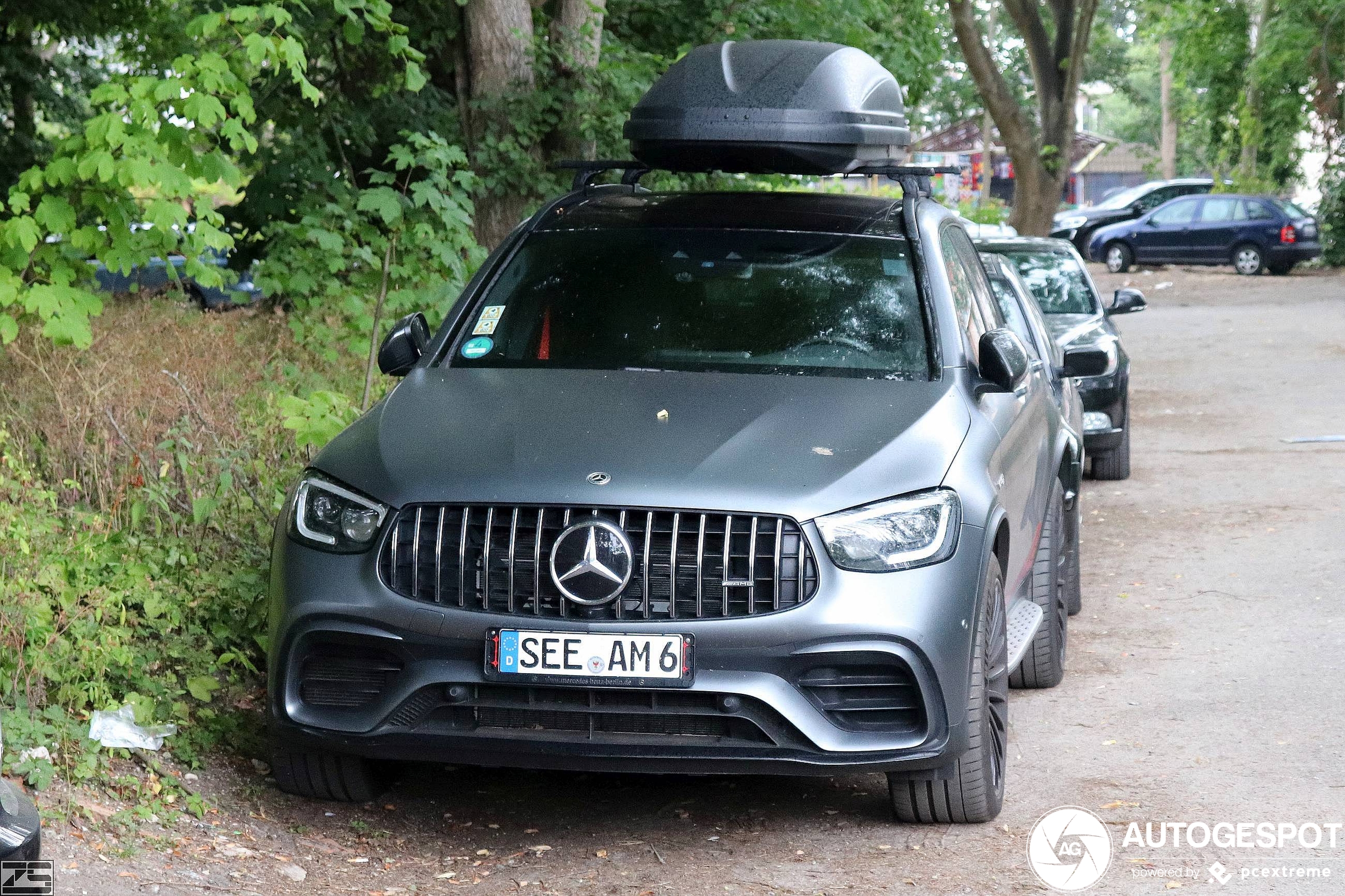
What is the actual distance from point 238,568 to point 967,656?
125 inches

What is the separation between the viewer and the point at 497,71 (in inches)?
447

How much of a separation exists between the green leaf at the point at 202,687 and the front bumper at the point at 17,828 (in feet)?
7.63

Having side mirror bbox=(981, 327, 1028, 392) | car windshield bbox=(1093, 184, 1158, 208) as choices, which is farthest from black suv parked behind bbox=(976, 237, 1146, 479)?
car windshield bbox=(1093, 184, 1158, 208)

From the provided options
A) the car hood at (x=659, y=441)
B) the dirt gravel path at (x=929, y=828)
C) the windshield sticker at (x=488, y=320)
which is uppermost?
the windshield sticker at (x=488, y=320)

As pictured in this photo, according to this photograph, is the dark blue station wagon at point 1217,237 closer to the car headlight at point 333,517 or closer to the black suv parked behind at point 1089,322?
the black suv parked behind at point 1089,322

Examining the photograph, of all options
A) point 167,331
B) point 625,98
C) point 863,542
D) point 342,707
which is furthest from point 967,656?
point 625,98

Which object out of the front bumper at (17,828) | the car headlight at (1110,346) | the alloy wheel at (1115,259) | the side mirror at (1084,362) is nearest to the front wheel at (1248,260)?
the alloy wheel at (1115,259)

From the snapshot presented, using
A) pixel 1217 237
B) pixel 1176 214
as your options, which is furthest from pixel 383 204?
pixel 1176 214

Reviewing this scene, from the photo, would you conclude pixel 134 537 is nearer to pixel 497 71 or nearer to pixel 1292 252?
pixel 497 71

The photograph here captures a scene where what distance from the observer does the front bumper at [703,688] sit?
4.17 metres

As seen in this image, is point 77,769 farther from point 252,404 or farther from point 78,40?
point 78,40

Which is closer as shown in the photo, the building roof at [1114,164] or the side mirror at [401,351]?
the side mirror at [401,351]

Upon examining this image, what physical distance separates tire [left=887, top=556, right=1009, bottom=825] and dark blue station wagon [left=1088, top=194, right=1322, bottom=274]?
29307 millimetres

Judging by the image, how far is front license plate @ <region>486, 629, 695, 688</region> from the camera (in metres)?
4.16
